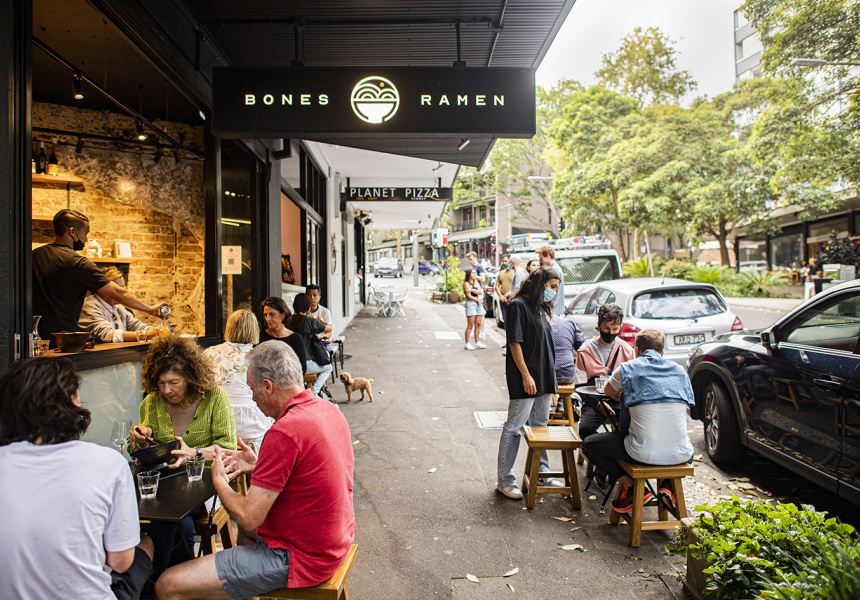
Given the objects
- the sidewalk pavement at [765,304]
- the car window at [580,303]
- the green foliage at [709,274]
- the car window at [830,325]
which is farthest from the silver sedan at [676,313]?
the green foliage at [709,274]

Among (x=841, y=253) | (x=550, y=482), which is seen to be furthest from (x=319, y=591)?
(x=841, y=253)

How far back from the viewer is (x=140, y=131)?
6.35m

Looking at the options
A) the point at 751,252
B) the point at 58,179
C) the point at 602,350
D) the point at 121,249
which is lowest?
the point at 602,350

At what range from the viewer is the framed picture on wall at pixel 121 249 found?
7.03m

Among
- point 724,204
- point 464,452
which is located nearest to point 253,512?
point 464,452

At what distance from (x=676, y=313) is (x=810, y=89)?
11127 mm

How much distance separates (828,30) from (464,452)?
13777 millimetres

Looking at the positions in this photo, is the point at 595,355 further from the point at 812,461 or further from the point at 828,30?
the point at 828,30

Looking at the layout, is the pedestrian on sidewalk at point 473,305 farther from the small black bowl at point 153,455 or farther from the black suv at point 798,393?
the small black bowl at point 153,455

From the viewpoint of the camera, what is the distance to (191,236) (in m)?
6.47

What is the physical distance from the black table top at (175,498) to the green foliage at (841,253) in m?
26.3

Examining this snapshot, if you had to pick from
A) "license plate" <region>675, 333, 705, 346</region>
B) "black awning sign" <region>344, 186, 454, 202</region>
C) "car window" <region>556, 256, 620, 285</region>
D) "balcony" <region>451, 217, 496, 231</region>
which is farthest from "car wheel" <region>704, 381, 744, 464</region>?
"balcony" <region>451, 217, 496, 231</region>

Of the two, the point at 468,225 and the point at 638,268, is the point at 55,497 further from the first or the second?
the point at 468,225

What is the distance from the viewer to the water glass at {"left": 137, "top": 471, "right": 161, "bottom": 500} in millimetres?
2617
